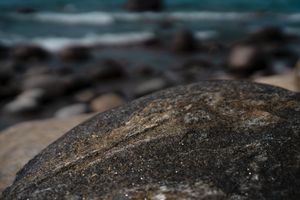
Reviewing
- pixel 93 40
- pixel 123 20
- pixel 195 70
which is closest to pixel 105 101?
pixel 195 70

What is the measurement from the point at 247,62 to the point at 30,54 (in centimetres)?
491

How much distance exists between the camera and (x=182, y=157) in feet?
7.58

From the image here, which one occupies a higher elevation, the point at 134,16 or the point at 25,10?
the point at 25,10

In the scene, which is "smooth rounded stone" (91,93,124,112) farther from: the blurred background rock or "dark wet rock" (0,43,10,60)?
"dark wet rock" (0,43,10,60)

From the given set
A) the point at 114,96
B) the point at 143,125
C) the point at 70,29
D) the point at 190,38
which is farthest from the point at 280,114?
the point at 70,29

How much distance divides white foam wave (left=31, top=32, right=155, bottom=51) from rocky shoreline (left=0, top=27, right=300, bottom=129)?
0.48m

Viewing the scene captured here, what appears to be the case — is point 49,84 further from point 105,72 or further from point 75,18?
point 75,18

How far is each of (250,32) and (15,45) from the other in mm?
6877

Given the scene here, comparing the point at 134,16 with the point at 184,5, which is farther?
the point at 184,5

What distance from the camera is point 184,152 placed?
2.34 m

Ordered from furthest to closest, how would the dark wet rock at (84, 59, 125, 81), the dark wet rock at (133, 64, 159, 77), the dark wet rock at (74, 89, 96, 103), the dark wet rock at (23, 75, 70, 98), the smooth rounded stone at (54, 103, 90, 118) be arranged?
the dark wet rock at (133, 64, 159, 77)
the dark wet rock at (84, 59, 125, 81)
the dark wet rock at (23, 75, 70, 98)
the dark wet rock at (74, 89, 96, 103)
the smooth rounded stone at (54, 103, 90, 118)

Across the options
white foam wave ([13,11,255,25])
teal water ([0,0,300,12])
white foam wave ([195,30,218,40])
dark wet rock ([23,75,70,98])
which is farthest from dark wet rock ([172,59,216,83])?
teal water ([0,0,300,12])

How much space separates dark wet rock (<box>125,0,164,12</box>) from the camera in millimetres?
21438

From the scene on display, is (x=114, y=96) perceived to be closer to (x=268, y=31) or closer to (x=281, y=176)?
(x=281, y=176)
